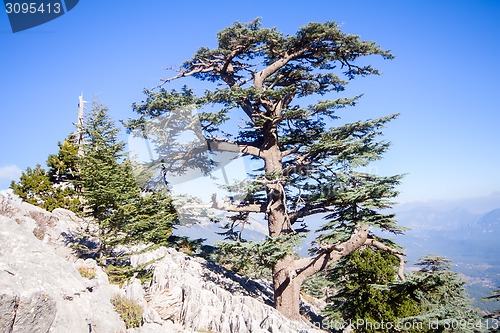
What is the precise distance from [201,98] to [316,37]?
599cm

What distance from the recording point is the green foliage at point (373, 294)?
993 centimetres

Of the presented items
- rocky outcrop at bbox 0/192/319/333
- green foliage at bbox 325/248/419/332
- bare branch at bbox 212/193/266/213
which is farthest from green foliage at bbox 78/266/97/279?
green foliage at bbox 325/248/419/332

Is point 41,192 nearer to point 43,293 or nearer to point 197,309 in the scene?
point 43,293

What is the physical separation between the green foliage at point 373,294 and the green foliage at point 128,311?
24.4 ft

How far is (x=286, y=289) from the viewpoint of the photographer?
40.0ft

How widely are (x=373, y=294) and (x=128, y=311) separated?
27.2 ft

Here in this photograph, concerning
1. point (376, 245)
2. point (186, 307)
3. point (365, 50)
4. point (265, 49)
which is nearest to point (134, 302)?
point (186, 307)

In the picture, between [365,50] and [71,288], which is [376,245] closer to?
[365,50]

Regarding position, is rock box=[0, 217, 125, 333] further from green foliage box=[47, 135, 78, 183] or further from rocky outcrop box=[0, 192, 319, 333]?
green foliage box=[47, 135, 78, 183]

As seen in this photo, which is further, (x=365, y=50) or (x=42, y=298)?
(x=365, y=50)

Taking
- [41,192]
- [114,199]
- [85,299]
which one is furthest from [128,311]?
[41,192]

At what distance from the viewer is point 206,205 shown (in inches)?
480

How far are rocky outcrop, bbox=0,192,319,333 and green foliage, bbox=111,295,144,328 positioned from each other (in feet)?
0.54

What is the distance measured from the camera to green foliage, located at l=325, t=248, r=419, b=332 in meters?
9.93
